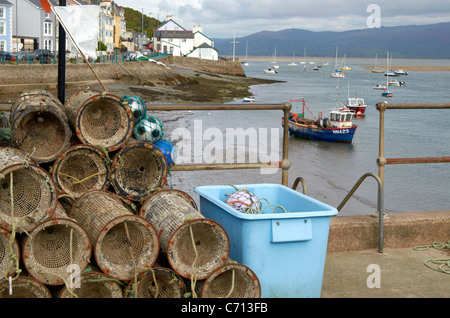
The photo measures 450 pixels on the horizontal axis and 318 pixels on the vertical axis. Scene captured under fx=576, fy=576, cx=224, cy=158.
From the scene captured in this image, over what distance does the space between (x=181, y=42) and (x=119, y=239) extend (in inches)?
4792

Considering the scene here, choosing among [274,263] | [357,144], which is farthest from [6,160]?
[357,144]

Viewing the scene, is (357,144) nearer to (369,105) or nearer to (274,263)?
(369,105)

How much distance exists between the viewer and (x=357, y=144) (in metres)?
37.4

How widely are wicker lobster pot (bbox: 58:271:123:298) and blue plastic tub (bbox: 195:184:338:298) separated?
86 cm

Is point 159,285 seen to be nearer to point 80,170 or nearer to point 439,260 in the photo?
point 80,170

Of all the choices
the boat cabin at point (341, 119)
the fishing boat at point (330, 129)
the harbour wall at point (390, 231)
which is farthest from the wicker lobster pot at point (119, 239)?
the boat cabin at point (341, 119)

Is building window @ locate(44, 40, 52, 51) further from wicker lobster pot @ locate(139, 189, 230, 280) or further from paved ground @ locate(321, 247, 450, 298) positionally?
wicker lobster pot @ locate(139, 189, 230, 280)

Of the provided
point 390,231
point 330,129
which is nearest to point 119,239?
point 390,231

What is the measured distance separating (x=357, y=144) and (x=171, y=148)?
108 feet

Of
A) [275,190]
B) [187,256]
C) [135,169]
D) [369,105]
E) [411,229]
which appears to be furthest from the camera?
[369,105]

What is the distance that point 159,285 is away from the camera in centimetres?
350

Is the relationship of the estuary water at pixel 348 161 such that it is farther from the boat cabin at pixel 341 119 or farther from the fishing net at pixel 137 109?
the fishing net at pixel 137 109

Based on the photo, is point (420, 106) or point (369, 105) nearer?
point (420, 106)

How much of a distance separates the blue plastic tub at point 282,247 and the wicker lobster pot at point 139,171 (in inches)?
24.0
